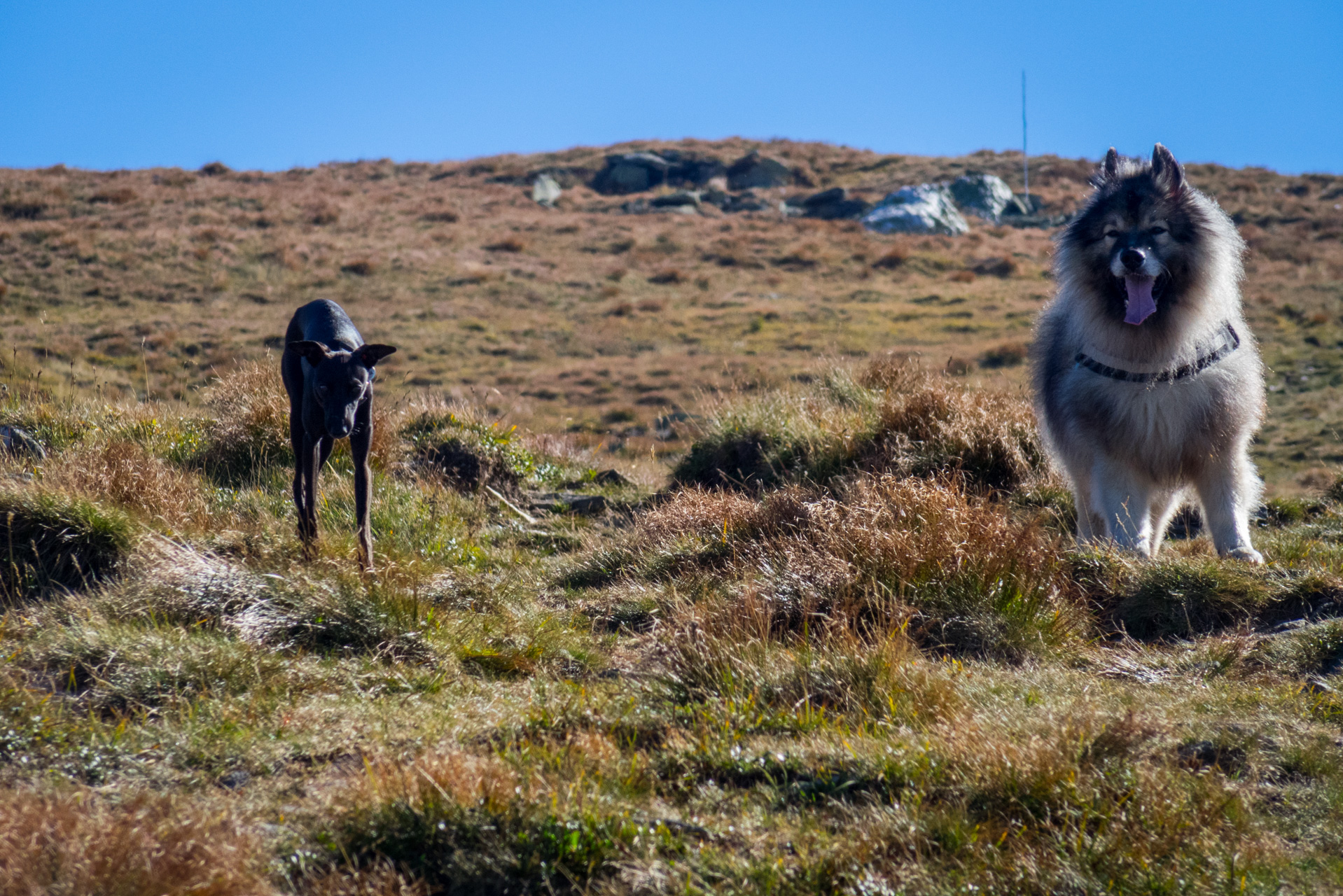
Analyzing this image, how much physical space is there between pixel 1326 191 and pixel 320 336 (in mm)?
49169

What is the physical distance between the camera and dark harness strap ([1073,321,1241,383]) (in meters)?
5.37

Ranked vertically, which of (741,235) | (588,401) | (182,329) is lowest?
(588,401)

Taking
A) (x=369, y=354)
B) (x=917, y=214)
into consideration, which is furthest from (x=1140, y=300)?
(x=917, y=214)

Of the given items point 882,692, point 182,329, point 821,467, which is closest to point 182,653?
point 882,692

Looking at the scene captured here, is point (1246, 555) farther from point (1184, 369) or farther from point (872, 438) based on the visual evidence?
point (872, 438)

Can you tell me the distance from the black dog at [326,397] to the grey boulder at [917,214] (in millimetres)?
37913

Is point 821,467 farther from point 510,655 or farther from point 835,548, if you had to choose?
point 510,655

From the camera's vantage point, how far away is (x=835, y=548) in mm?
4867

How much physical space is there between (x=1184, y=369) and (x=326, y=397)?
4.68m

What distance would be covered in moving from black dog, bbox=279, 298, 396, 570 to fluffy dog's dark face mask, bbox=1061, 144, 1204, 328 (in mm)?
4052

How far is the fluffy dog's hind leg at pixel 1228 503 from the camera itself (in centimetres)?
535

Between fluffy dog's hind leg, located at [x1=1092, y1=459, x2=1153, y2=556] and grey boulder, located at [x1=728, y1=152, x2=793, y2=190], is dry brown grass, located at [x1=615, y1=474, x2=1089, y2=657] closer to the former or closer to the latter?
fluffy dog's hind leg, located at [x1=1092, y1=459, x2=1153, y2=556]

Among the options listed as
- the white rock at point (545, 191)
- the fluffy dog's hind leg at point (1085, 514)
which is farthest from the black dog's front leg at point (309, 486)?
the white rock at point (545, 191)

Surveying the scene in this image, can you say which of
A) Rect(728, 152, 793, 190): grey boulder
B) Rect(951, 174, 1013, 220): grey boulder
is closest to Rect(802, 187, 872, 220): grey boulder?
Rect(728, 152, 793, 190): grey boulder
